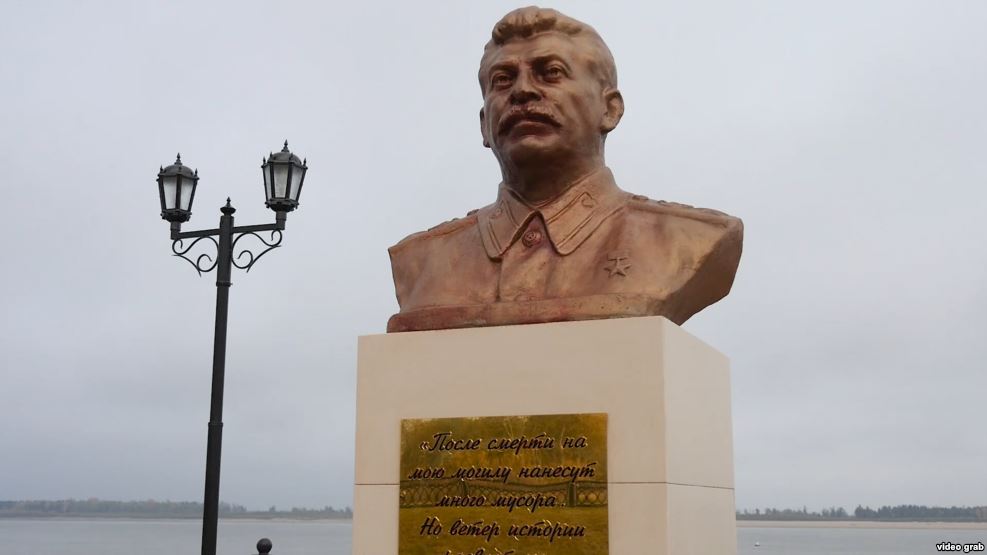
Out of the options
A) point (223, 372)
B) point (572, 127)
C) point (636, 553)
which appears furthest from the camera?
point (223, 372)

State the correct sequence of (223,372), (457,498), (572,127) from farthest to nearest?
(223,372) < (572,127) < (457,498)

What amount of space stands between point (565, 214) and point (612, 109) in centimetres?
64

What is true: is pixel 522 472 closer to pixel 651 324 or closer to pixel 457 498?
pixel 457 498

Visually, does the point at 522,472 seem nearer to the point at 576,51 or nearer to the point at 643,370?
the point at 643,370

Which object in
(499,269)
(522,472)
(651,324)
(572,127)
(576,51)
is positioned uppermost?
(576,51)

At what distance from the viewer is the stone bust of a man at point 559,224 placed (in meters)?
4.94

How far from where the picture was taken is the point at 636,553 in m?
4.33

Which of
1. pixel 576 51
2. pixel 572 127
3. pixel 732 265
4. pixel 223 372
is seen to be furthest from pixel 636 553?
pixel 223 372

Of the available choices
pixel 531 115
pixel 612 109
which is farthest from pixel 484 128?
pixel 612 109

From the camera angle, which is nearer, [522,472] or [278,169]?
[522,472]

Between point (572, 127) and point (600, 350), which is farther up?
point (572, 127)

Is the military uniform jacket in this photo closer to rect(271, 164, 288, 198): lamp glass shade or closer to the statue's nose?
the statue's nose

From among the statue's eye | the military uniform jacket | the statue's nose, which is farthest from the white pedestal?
the statue's eye

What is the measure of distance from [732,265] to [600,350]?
992 mm
